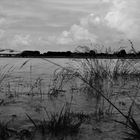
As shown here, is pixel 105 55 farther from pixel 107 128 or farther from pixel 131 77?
pixel 107 128

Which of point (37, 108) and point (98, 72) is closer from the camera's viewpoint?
point (37, 108)

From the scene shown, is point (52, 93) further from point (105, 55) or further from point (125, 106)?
point (105, 55)

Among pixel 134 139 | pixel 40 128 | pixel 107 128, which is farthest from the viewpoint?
pixel 107 128

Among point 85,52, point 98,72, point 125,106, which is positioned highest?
point 85,52

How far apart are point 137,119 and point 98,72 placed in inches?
125

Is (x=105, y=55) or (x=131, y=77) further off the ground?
(x=105, y=55)

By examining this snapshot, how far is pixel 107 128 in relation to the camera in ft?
Answer: 9.71

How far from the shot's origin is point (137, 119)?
330 cm

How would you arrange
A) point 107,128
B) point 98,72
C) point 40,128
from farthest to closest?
point 98,72, point 107,128, point 40,128

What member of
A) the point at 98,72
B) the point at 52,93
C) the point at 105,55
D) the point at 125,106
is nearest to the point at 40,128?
the point at 125,106

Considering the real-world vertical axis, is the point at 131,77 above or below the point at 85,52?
below

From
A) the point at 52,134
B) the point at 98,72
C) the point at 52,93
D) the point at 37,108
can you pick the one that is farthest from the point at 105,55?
the point at 52,134

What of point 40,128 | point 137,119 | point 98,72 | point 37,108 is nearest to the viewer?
point 40,128

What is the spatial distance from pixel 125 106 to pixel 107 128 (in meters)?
1.44
